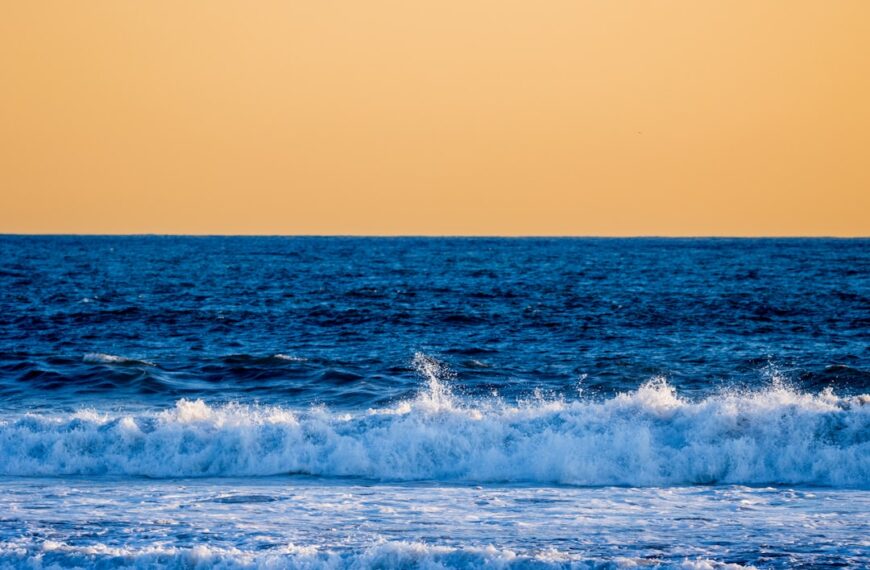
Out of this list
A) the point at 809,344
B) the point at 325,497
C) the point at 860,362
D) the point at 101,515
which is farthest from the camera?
the point at 809,344

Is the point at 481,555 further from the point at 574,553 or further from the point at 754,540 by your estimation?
the point at 754,540

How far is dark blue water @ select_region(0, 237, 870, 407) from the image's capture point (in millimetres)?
22031

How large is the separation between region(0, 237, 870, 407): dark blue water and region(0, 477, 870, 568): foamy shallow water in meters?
6.09

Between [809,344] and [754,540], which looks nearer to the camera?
[754,540]

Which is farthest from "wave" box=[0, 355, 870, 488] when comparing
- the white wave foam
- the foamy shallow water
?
the white wave foam

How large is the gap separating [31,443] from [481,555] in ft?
29.9

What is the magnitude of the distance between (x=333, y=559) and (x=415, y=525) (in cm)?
172

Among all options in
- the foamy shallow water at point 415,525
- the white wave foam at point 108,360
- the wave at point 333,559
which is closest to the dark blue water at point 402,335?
the white wave foam at point 108,360

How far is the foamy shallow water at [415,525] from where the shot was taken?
10664 millimetres

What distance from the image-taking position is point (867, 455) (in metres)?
15.3

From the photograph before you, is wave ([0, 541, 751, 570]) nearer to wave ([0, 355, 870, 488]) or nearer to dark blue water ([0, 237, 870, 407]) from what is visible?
wave ([0, 355, 870, 488])

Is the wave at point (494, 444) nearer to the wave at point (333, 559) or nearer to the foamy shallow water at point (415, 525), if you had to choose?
the foamy shallow water at point (415, 525)

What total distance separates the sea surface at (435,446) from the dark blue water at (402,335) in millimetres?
150

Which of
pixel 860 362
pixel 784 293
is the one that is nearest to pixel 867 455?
pixel 860 362
